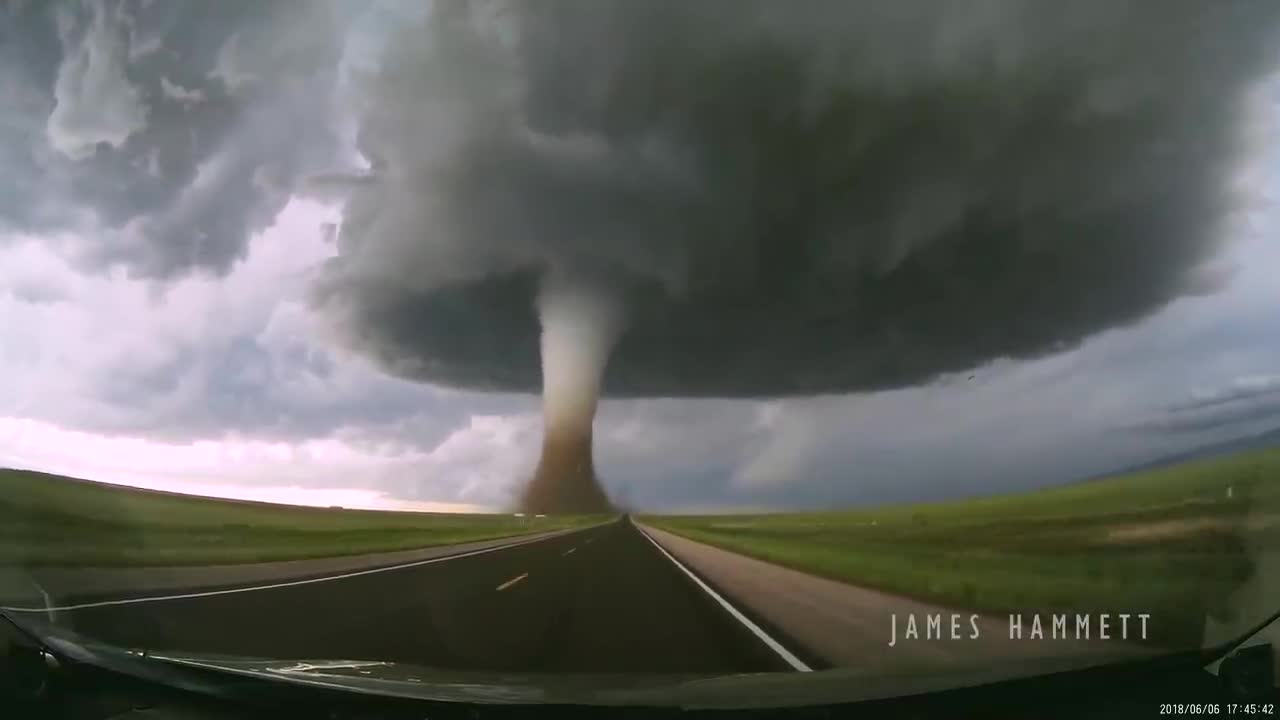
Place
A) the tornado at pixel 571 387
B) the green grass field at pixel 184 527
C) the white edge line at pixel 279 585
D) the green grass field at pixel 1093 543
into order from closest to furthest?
the green grass field at pixel 1093 543
the tornado at pixel 571 387
the green grass field at pixel 184 527
the white edge line at pixel 279 585

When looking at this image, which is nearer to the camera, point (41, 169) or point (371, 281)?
point (371, 281)

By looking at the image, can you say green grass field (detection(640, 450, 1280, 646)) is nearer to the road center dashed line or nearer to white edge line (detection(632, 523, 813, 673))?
white edge line (detection(632, 523, 813, 673))

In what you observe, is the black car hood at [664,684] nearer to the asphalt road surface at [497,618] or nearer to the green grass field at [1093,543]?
the asphalt road surface at [497,618]

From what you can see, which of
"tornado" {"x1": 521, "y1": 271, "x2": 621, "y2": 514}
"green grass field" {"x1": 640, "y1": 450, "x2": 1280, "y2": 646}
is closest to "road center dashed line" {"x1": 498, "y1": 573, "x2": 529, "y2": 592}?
"tornado" {"x1": 521, "y1": 271, "x2": 621, "y2": 514}

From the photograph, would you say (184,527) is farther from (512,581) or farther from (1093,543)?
(1093,543)

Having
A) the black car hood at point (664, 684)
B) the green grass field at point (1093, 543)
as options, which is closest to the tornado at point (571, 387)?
the black car hood at point (664, 684)

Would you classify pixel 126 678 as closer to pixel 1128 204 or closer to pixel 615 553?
pixel 615 553

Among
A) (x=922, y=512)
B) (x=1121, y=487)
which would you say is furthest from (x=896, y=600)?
(x=1121, y=487)
